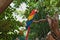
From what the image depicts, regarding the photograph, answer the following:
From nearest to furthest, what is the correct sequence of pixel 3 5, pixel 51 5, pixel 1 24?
pixel 3 5
pixel 1 24
pixel 51 5

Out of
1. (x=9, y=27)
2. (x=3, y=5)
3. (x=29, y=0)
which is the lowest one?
(x=9, y=27)

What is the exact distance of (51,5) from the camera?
2.69m

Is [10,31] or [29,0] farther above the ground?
[29,0]

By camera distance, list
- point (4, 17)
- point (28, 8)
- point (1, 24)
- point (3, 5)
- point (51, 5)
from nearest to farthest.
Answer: point (3, 5) → point (1, 24) → point (4, 17) → point (51, 5) → point (28, 8)

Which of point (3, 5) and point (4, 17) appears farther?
point (4, 17)

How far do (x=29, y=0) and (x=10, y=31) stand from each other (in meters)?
1.06

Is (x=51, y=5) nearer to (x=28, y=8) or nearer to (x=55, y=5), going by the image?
(x=55, y=5)

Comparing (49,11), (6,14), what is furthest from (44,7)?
(6,14)

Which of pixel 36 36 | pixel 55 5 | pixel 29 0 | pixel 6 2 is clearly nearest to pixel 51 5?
pixel 55 5

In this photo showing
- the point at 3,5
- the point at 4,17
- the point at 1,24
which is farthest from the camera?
the point at 4,17

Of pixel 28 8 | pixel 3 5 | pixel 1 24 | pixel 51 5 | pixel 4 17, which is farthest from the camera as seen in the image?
pixel 28 8

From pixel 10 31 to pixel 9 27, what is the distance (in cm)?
5

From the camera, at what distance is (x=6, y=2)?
866mm

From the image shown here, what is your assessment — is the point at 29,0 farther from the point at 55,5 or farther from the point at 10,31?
the point at 10,31
